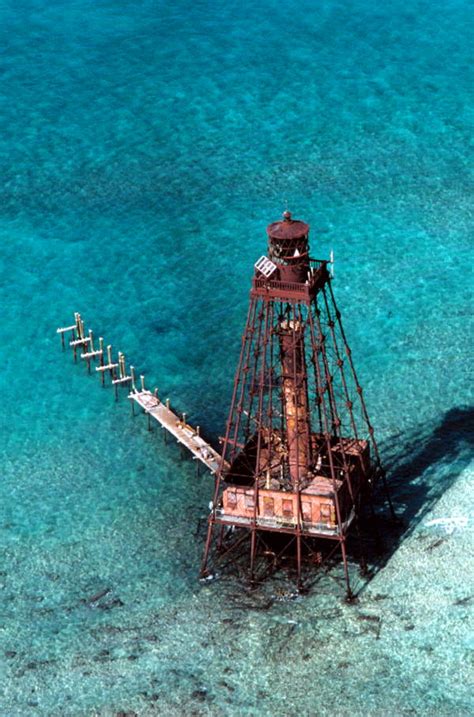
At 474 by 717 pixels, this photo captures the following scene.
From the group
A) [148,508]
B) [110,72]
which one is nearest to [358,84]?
[110,72]

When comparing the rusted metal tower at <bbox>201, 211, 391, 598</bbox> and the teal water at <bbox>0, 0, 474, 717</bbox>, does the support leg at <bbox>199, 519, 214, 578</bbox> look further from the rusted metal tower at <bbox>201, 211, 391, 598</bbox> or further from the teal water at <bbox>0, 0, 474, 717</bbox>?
the teal water at <bbox>0, 0, 474, 717</bbox>

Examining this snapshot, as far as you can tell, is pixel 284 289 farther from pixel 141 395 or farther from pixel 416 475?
pixel 141 395

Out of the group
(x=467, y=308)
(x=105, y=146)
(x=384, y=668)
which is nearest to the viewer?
(x=384, y=668)

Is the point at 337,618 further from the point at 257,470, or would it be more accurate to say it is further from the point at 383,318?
the point at 383,318

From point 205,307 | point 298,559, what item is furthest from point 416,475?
point 205,307

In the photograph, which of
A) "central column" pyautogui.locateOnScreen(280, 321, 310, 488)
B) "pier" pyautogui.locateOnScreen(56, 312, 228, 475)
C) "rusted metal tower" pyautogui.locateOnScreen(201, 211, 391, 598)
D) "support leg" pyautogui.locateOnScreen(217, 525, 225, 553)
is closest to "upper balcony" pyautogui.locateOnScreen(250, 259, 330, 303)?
"rusted metal tower" pyautogui.locateOnScreen(201, 211, 391, 598)

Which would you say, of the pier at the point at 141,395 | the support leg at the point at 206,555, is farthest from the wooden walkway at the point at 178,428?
the support leg at the point at 206,555

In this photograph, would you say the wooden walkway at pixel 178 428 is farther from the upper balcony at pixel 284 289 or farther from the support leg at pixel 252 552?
the upper balcony at pixel 284 289
